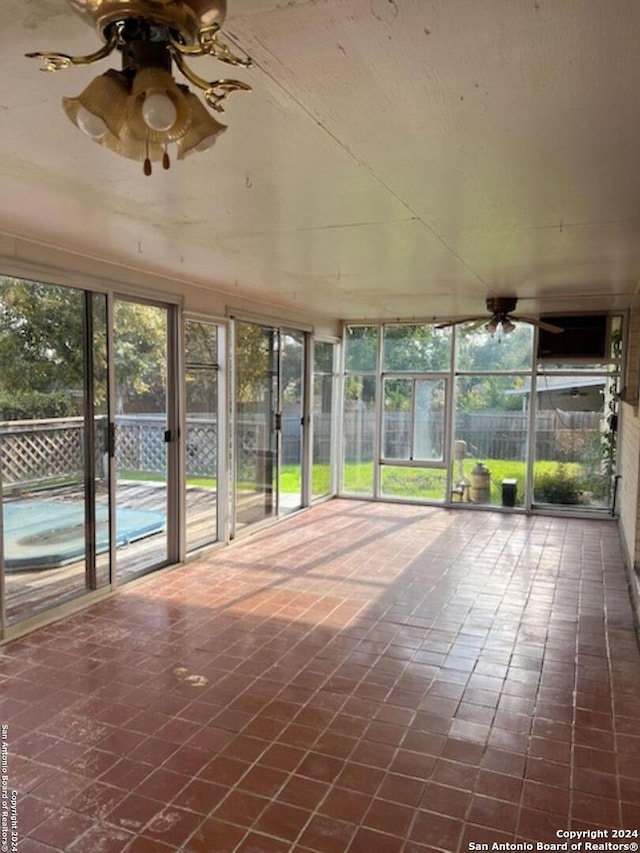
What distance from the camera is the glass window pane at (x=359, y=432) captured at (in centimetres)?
809

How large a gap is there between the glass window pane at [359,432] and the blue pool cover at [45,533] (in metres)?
4.21

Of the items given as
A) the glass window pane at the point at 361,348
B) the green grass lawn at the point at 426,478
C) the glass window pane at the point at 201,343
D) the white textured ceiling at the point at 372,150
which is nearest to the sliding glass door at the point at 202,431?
the glass window pane at the point at 201,343

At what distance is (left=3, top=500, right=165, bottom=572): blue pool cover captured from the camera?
11.8 ft

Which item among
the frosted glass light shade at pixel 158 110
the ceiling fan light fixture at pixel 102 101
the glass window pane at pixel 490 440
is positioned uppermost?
the ceiling fan light fixture at pixel 102 101

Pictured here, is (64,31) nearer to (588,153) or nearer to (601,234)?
(588,153)

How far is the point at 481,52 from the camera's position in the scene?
1.48 meters

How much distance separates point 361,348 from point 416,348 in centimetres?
76

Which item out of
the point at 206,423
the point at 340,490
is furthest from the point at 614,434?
the point at 206,423

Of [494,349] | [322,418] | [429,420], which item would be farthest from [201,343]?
[494,349]

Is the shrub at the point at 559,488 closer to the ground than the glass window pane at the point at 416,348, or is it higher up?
closer to the ground

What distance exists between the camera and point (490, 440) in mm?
7465

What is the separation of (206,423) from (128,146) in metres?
4.26

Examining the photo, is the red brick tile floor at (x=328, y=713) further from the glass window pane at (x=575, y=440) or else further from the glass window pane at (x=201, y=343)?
the glass window pane at (x=575, y=440)

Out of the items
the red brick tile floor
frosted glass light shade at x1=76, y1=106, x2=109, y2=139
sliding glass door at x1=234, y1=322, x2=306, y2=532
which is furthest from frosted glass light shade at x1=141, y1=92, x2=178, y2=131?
sliding glass door at x1=234, y1=322, x2=306, y2=532
